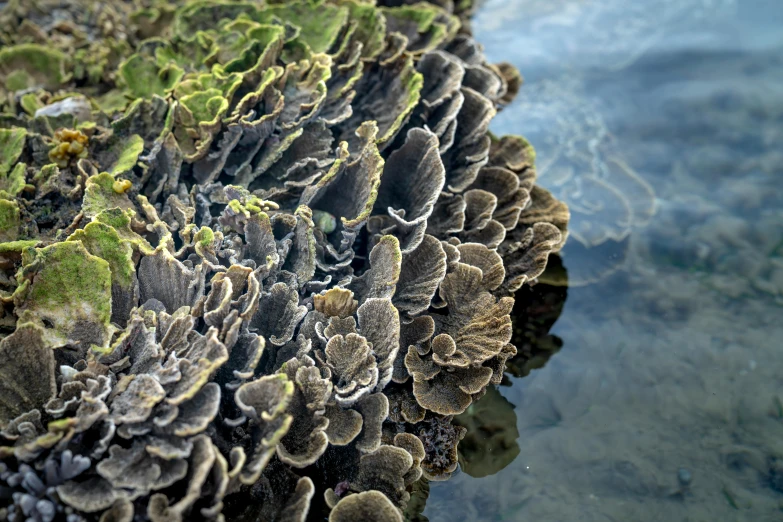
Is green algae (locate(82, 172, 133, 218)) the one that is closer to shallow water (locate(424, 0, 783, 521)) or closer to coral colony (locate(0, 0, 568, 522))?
coral colony (locate(0, 0, 568, 522))

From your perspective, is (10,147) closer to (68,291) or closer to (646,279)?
(68,291)

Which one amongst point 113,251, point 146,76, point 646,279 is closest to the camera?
point 113,251

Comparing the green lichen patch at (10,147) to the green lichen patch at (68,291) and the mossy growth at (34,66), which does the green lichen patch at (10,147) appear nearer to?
the green lichen patch at (68,291)

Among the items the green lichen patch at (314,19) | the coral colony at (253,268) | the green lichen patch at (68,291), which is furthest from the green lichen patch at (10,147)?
the green lichen patch at (314,19)

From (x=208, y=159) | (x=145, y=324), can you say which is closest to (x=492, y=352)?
(x=145, y=324)

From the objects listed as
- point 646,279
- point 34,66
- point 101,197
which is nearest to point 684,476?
point 646,279

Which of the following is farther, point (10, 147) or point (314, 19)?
point (314, 19)
